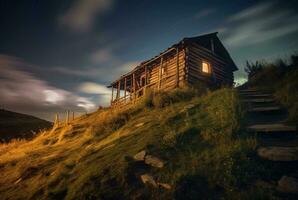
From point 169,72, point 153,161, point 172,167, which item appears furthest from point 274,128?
point 169,72

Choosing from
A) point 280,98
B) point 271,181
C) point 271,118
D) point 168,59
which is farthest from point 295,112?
point 168,59

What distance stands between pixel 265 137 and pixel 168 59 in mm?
16441

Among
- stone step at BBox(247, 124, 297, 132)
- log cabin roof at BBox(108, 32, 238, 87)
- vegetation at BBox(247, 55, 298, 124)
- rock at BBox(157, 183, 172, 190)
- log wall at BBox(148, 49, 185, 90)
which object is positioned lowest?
rock at BBox(157, 183, 172, 190)

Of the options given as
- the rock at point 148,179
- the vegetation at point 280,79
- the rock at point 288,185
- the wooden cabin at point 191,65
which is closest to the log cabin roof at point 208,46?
the wooden cabin at point 191,65

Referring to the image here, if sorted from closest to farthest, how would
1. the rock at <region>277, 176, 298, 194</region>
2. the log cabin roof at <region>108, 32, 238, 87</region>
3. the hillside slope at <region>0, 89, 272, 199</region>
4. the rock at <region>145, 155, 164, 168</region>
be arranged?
the rock at <region>277, 176, 298, 194</region>, the hillside slope at <region>0, 89, 272, 199</region>, the rock at <region>145, 155, 164, 168</region>, the log cabin roof at <region>108, 32, 238, 87</region>

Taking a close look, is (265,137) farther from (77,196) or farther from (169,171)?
(77,196)

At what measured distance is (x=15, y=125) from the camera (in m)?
45.0

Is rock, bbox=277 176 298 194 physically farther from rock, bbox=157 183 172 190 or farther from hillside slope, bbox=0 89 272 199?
rock, bbox=157 183 172 190

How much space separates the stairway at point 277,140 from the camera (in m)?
4.01

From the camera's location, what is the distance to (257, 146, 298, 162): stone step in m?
4.49

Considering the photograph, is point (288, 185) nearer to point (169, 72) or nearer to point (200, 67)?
point (200, 67)

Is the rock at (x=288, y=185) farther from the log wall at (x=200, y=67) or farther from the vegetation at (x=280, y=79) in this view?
the log wall at (x=200, y=67)

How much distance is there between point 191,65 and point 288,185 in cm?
1611

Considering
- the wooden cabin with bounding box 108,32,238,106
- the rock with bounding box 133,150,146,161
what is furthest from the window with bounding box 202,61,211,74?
the rock with bounding box 133,150,146,161
